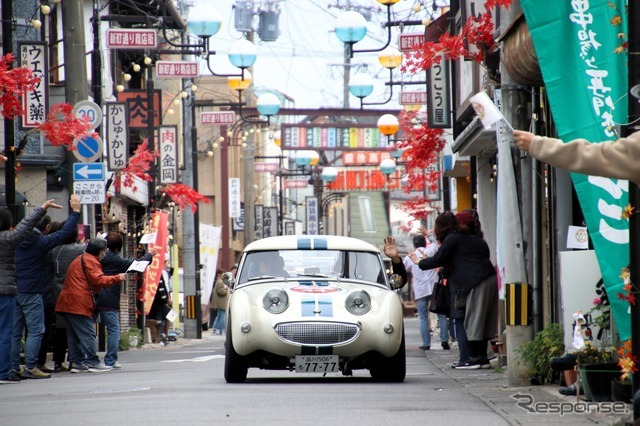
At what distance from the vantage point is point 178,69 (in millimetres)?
30906

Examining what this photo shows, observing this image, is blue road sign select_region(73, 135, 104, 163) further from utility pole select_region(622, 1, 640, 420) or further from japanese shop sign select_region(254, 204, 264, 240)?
japanese shop sign select_region(254, 204, 264, 240)

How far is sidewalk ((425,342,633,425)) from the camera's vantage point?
9.10m

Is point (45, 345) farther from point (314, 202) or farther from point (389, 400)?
point (314, 202)

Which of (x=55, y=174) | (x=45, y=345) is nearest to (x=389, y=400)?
(x=45, y=345)

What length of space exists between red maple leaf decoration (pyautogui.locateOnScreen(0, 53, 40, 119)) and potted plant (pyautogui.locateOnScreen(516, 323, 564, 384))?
9.21 metres

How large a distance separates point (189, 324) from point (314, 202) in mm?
38863

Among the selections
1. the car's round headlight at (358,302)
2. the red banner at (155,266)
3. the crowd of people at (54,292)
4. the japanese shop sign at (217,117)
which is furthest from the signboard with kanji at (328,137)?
the car's round headlight at (358,302)

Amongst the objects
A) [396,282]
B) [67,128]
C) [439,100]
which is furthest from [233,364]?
[439,100]

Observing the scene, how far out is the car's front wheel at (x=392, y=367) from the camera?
13.5m

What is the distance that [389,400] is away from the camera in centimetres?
1095

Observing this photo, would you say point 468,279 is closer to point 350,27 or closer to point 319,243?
point 319,243

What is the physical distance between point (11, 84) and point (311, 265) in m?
6.34

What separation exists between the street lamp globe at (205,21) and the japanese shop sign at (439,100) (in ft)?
15.3

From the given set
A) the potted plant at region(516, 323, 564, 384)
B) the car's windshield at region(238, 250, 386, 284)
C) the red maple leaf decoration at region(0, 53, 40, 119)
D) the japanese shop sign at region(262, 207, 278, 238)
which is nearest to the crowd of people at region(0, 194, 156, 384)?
the car's windshield at region(238, 250, 386, 284)
